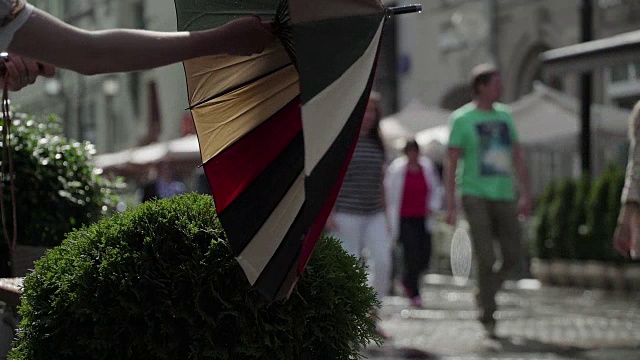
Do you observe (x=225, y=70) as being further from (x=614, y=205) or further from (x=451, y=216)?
(x=614, y=205)

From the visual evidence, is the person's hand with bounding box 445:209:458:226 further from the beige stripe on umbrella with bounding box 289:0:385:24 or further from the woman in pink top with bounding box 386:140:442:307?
the beige stripe on umbrella with bounding box 289:0:385:24

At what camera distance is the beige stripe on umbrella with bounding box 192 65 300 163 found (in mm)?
3342

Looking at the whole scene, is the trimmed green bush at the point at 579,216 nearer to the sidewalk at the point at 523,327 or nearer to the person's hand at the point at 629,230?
the sidewalk at the point at 523,327

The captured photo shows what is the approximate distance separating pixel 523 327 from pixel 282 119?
8075 mm

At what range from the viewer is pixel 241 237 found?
132 inches

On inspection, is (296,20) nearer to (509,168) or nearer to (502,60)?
(509,168)

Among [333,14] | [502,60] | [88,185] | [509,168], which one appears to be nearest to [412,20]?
[502,60]

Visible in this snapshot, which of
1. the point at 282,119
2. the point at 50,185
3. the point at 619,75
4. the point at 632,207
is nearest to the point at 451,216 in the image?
the point at 632,207

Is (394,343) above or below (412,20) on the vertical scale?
below

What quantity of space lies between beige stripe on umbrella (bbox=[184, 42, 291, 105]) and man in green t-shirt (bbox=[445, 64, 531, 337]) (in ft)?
22.1

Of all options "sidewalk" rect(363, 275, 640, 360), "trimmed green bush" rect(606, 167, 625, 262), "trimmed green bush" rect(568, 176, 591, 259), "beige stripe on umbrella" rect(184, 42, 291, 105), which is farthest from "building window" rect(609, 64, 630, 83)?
"beige stripe on umbrella" rect(184, 42, 291, 105)

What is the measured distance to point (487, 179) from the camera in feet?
34.0

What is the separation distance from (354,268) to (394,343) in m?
5.95

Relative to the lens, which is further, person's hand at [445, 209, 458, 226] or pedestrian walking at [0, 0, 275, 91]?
person's hand at [445, 209, 458, 226]
